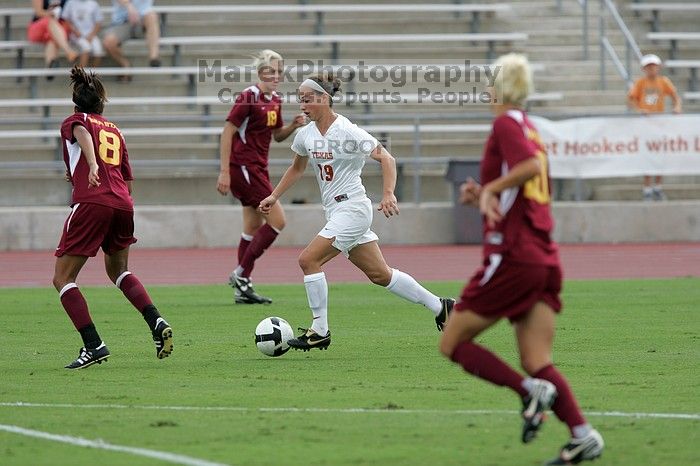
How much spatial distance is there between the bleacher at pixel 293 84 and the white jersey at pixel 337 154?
10186 millimetres

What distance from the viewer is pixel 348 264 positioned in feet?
61.2

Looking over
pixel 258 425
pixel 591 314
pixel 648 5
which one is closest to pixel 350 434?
pixel 258 425

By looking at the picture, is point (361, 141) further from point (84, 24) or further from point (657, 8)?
point (657, 8)

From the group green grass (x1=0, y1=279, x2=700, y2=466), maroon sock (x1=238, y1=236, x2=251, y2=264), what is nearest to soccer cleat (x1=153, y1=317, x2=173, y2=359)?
green grass (x1=0, y1=279, x2=700, y2=466)

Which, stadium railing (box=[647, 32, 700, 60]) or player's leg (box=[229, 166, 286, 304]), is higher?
stadium railing (box=[647, 32, 700, 60])

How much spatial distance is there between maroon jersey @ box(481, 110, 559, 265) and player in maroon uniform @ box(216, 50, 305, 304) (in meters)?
7.55

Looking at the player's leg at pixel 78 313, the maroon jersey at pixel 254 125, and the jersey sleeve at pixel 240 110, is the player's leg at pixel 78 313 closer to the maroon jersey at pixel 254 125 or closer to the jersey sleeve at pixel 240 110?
the jersey sleeve at pixel 240 110

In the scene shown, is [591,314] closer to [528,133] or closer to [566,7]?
[528,133]

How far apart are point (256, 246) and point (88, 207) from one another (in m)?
4.70

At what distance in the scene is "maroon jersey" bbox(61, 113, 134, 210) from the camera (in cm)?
939

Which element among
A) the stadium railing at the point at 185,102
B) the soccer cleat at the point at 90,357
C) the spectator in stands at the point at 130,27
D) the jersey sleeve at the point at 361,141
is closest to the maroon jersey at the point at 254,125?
the jersey sleeve at the point at 361,141

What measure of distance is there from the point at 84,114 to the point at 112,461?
3823 mm

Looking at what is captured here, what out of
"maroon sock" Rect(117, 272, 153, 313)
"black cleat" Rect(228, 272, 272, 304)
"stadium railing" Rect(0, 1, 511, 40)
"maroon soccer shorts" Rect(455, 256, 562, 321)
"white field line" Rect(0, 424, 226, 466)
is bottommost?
"black cleat" Rect(228, 272, 272, 304)

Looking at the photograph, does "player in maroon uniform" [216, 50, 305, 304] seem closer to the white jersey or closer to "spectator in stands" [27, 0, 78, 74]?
the white jersey
